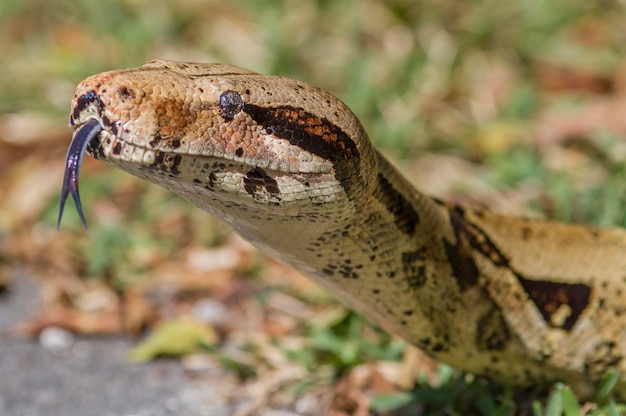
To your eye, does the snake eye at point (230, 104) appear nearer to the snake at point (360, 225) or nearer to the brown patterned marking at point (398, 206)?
the snake at point (360, 225)

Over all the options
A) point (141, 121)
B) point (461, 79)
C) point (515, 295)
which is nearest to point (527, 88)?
point (461, 79)

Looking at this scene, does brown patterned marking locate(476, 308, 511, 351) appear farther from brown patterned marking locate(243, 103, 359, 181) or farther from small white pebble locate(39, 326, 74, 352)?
small white pebble locate(39, 326, 74, 352)

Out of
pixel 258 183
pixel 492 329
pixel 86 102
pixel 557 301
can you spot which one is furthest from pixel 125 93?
pixel 557 301

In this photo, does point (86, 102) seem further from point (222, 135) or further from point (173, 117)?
point (222, 135)

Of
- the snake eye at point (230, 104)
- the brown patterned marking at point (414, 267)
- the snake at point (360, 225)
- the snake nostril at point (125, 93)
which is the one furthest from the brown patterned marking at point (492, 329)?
the snake nostril at point (125, 93)

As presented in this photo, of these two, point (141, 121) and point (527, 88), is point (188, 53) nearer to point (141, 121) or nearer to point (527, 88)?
point (527, 88)

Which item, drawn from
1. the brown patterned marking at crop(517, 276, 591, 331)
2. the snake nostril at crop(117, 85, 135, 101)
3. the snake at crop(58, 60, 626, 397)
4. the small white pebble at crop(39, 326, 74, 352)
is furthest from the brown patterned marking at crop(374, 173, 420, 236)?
the small white pebble at crop(39, 326, 74, 352)
